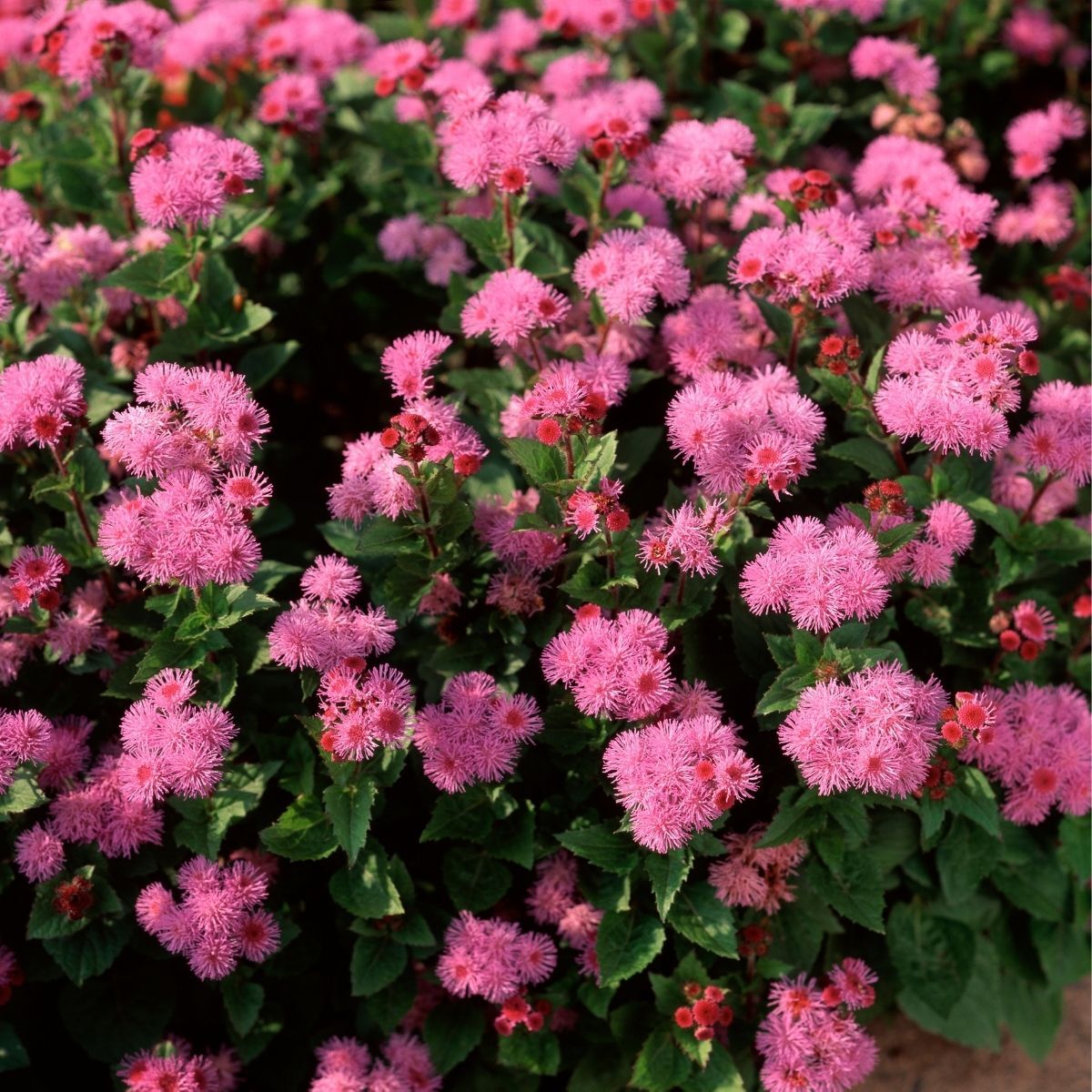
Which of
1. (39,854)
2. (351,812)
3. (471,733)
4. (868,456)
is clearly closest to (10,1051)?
(39,854)

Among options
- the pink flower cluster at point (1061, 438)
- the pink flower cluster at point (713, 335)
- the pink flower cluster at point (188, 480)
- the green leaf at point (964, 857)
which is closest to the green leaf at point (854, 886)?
the green leaf at point (964, 857)

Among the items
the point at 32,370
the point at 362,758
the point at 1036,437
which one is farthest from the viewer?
the point at 1036,437

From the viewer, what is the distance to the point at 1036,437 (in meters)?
2.92

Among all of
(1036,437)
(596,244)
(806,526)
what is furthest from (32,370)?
(1036,437)

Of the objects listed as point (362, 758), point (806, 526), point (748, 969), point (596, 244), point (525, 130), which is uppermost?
point (525, 130)

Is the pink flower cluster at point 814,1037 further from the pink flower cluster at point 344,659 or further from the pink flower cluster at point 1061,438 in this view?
the pink flower cluster at point 1061,438

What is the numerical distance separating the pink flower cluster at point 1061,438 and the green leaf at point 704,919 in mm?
1290

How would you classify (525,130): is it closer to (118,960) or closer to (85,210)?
(85,210)

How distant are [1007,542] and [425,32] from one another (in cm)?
308

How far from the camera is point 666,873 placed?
2.57m

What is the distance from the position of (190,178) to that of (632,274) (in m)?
1.10

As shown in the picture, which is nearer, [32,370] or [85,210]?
[32,370]

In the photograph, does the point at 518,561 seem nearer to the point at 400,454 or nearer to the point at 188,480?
the point at 400,454

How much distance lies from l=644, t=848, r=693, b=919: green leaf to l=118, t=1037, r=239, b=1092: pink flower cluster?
3.60 feet
